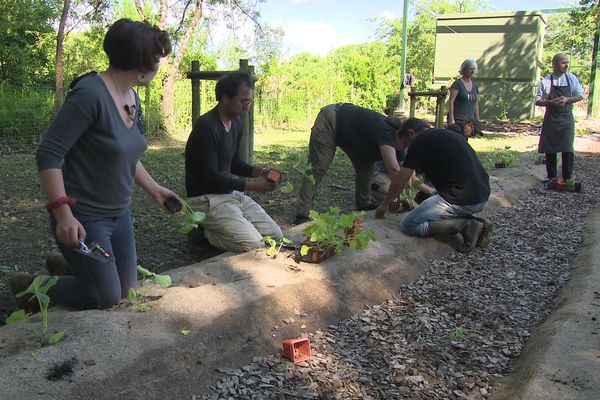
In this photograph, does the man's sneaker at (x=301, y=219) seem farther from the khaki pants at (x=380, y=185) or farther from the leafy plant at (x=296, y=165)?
the khaki pants at (x=380, y=185)

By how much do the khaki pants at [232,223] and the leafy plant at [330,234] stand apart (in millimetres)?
498

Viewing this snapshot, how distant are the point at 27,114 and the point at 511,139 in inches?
433

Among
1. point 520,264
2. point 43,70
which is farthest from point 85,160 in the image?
point 43,70

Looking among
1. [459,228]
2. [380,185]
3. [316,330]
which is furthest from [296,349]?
[380,185]

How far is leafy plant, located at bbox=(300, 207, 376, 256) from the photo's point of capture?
361cm

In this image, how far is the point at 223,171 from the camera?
4.17 m

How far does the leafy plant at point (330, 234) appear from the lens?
3607mm

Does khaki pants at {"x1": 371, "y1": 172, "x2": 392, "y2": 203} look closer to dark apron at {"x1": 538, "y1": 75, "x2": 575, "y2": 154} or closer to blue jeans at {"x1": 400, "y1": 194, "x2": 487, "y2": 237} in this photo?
blue jeans at {"x1": 400, "y1": 194, "x2": 487, "y2": 237}

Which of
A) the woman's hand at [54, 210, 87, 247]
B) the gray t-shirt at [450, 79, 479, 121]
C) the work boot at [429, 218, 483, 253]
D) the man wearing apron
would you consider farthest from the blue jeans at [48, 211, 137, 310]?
the man wearing apron

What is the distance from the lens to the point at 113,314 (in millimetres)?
2633

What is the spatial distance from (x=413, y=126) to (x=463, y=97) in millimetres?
2873

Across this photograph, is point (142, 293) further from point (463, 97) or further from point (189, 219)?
point (463, 97)

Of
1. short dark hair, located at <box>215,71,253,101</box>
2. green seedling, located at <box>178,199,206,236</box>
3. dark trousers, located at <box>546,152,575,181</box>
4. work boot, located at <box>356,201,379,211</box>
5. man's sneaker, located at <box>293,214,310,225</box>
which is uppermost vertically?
short dark hair, located at <box>215,71,253,101</box>

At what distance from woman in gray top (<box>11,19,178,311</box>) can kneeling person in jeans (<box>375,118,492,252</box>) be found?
7.93ft
